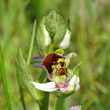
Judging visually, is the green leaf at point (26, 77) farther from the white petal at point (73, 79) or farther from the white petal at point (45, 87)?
the white petal at point (73, 79)

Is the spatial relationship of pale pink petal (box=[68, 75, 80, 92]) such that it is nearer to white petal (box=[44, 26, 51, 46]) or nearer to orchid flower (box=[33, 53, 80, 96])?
orchid flower (box=[33, 53, 80, 96])

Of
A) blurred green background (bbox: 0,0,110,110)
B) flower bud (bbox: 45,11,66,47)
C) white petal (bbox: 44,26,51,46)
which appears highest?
flower bud (bbox: 45,11,66,47)

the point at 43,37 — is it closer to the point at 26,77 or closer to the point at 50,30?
the point at 50,30

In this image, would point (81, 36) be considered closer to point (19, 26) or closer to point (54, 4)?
point (54, 4)

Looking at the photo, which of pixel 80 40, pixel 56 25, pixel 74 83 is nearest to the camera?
pixel 74 83

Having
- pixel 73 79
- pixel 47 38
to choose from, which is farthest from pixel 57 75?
pixel 47 38

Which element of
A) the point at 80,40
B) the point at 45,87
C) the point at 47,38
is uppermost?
the point at 47,38

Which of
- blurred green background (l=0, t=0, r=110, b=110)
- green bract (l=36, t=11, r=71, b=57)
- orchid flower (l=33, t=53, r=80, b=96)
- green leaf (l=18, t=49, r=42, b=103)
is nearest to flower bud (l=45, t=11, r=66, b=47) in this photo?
green bract (l=36, t=11, r=71, b=57)
